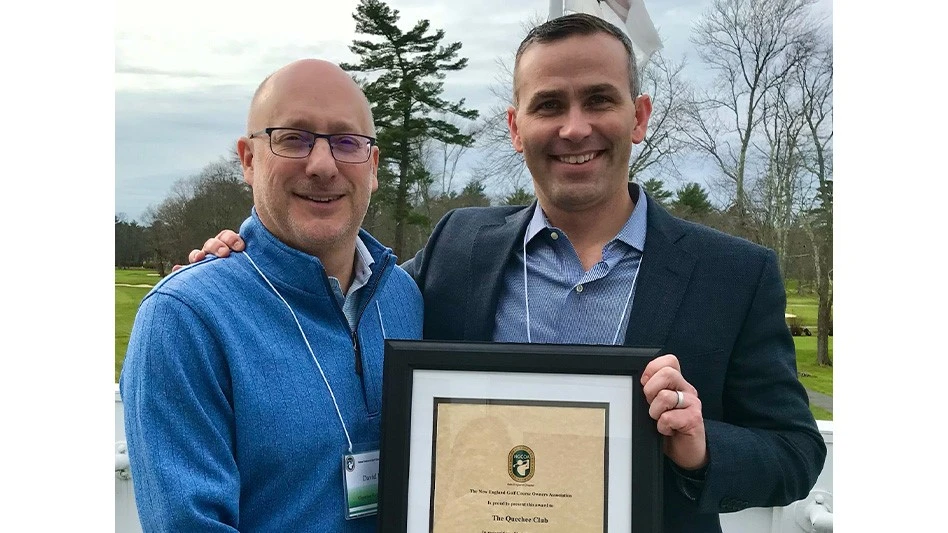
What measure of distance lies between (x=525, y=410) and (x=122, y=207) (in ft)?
18.1

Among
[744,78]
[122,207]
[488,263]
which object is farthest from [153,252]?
[744,78]

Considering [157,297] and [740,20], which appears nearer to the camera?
Answer: [157,297]

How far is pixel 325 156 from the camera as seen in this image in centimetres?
167

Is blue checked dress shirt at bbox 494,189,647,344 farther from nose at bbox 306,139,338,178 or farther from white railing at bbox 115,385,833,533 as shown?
white railing at bbox 115,385,833,533

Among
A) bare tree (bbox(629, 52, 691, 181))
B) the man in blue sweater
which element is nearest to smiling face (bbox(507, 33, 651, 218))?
the man in blue sweater

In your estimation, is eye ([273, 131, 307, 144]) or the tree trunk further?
the tree trunk

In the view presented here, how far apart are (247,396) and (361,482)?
1.02ft

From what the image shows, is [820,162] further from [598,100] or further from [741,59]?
[598,100]

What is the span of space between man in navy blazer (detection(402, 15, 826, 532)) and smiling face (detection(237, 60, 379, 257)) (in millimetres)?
496

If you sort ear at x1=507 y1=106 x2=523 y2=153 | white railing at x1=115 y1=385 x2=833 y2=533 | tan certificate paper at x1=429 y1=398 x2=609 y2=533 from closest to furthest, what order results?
tan certificate paper at x1=429 y1=398 x2=609 y2=533, ear at x1=507 y1=106 x2=523 y2=153, white railing at x1=115 y1=385 x2=833 y2=533

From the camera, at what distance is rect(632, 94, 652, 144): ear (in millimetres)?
2125
